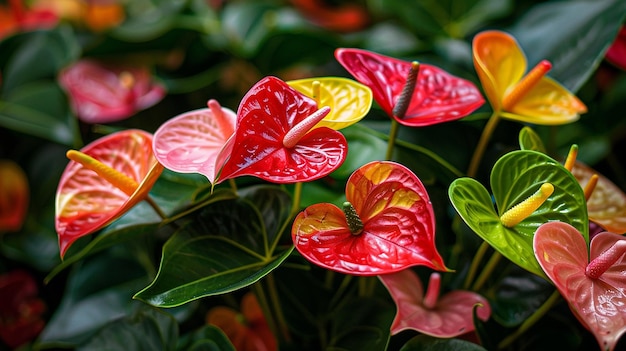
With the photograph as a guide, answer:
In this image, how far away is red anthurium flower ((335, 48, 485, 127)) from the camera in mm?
594

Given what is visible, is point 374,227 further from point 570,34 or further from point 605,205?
point 570,34

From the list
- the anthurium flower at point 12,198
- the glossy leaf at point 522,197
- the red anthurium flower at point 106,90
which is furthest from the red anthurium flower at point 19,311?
the glossy leaf at point 522,197

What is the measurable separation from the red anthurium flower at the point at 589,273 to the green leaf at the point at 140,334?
1.38ft

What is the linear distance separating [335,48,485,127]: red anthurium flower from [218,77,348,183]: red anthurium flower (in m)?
0.09

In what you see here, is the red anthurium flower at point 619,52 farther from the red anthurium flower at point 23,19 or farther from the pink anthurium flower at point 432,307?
the red anthurium flower at point 23,19

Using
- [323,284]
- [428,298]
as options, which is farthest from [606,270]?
[323,284]

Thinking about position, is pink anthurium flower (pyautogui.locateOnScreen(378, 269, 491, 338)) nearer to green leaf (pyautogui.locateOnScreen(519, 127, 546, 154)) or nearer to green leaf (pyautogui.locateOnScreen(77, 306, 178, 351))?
green leaf (pyautogui.locateOnScreen(519, 127, 546, 154))

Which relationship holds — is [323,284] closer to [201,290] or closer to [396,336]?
[396,336]

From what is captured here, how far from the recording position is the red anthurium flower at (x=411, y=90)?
23.4 inches

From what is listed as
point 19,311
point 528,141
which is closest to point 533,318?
point 528,141

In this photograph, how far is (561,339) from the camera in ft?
2.19

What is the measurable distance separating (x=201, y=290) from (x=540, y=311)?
0.35 m

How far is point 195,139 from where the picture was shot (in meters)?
0.59

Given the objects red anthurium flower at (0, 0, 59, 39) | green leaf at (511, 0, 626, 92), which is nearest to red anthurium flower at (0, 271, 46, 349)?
red anthurium flower at (0, 0, 59, 39)
